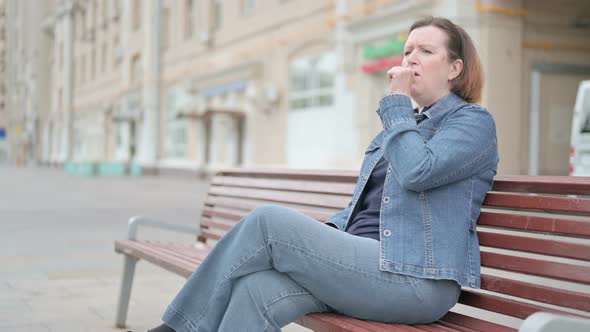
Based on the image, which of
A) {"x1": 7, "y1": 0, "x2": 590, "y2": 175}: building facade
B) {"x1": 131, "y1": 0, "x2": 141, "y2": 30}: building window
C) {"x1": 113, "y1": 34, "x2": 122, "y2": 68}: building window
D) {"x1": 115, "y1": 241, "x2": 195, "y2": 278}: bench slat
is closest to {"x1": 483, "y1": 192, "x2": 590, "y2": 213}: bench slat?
{"x1": 115, "y1": 241, "x2": 195, "y2": 278}: bench slat

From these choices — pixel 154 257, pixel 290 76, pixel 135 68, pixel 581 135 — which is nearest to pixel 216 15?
pixel 290 76

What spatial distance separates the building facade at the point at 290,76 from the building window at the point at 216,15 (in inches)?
1.9

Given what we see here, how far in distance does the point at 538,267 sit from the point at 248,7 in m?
24.6

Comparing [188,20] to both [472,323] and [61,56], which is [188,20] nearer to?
[61,56]

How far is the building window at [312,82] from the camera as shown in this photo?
67.4 ft

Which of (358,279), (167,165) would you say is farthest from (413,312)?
(167,165)

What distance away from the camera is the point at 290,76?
75.4 feet

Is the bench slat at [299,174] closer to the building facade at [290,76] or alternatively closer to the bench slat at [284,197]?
the bench slat at [284,197]

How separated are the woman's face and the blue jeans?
1.94 ft

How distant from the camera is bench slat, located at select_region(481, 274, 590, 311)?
7.28 feet

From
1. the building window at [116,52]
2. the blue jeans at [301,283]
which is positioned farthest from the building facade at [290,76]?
the blue jeans at [301,283]

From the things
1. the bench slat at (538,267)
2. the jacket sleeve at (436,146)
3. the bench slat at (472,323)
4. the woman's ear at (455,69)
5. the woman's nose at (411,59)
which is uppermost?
the woman's nose at (411,59)

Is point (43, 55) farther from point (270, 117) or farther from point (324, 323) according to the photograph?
point (324, 323)

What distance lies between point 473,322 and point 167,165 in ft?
99.2
